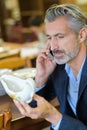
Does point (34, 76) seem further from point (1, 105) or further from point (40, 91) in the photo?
point (1, 105)

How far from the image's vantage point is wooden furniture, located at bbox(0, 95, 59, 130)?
4.60 ft

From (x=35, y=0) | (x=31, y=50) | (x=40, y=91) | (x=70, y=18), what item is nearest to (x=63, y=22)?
(x=70, y=18)

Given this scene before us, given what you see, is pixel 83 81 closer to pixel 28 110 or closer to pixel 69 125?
pixel 69 125

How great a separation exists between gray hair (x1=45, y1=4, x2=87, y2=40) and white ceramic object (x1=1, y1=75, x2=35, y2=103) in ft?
1.10

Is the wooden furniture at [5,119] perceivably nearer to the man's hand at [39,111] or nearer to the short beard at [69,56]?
the man's hand at [39,111]

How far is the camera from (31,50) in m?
3.28

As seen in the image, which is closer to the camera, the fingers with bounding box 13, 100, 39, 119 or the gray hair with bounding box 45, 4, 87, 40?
the fingers with bounding box 13, 100, 39, 119

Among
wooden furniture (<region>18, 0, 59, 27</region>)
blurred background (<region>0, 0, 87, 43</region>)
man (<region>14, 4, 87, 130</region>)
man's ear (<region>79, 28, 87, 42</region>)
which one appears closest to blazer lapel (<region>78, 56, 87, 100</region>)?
man (<region>14, 4, 87, 130</region>)

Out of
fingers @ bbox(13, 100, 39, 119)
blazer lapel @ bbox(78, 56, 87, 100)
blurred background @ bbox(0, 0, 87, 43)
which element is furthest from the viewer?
blurred background @ bbox(0, 0, 87, 43)

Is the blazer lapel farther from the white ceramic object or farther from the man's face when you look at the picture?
the white ceramic object

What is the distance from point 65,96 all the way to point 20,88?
30 centimetres

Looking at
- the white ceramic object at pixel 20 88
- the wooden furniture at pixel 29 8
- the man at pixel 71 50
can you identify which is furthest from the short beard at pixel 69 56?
the wooden furniture at pixel 29 8

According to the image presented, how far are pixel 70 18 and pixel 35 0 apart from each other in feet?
16.6

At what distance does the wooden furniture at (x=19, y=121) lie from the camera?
1.40 metres
